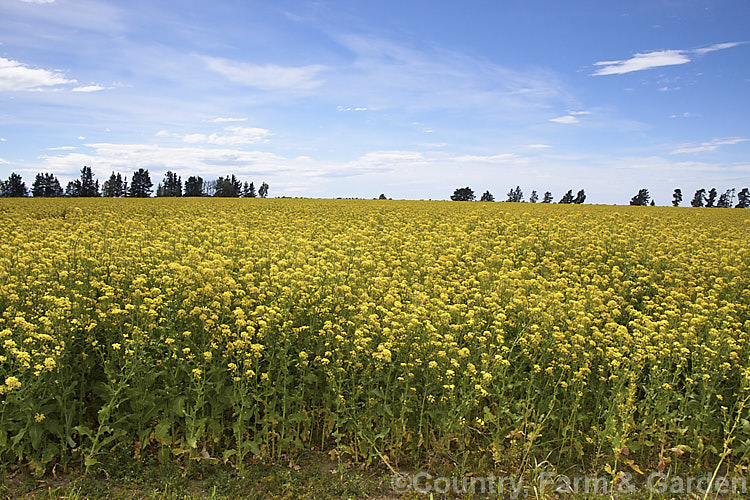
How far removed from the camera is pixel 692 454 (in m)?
6.17

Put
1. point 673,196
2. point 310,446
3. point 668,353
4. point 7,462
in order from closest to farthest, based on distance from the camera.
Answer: point 7,462 → point 310,446 → point 668,353 → point 673,196

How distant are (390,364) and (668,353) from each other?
11.8 ft

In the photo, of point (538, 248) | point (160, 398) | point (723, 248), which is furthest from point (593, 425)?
point (723, 248)

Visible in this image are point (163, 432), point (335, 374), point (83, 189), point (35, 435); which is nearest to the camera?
point (35, 435)

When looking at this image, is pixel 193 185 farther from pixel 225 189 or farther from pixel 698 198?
pixel 698 198

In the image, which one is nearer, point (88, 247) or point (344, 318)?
point (344, 318)

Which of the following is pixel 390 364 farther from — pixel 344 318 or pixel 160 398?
pixel 160 398

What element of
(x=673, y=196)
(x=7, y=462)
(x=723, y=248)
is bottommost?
(x=7, y=462)

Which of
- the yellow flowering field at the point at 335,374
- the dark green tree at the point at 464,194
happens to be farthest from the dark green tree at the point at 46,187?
the yellow flowering field at the point at 335,374

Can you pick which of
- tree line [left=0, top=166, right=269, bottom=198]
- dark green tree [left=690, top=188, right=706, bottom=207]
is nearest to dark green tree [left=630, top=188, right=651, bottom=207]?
dark green tree [left=690, top=188, right=706, bottom=207]

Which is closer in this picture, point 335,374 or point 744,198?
point 335,374

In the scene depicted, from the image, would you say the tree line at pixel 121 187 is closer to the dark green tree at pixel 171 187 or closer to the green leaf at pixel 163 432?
the dark green tree at pixel 171 187

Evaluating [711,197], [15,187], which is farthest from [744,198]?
[15,187]

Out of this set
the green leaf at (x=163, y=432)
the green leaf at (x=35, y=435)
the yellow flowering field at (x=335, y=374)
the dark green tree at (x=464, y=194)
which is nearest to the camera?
the green leaf at (x=35, y=435)
